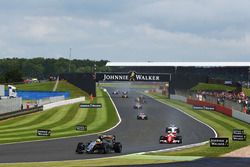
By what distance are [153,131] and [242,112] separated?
16808 millimetres

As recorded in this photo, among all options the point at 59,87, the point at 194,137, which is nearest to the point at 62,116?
the point at 194,137

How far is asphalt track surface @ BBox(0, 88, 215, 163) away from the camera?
105ft

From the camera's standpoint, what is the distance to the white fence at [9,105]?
6288 centimetres

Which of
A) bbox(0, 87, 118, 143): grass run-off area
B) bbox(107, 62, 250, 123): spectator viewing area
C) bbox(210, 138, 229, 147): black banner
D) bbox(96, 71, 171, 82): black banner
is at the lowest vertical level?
bbox(0, 87, 118, 143): grass run-off area

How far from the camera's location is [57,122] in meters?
62.0

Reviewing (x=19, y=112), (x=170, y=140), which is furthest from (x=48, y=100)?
(x=170, y=140)

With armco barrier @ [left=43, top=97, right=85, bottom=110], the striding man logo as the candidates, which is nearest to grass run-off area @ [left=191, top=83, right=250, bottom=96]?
the striding man logo

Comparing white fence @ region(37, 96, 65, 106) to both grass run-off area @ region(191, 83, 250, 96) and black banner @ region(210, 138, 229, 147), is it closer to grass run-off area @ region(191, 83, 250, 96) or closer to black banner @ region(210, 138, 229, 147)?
grass run-off area @ region(191, 83, 250, 96)

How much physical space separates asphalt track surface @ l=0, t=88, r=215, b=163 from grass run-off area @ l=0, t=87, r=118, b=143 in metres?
2.30

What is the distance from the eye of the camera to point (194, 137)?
4697 cm

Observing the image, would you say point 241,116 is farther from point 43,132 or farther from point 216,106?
point 43,132

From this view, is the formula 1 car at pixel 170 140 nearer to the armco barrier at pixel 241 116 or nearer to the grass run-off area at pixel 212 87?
the armco barrier at pixel 241 116

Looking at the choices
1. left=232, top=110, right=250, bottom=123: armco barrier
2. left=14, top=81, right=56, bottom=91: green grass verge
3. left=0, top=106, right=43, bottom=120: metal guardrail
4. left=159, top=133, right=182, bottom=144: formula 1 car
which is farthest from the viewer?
left=14, top=81, right=56, bottom=91: green grass verge

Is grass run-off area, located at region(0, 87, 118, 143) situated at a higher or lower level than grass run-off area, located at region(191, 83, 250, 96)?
lower
